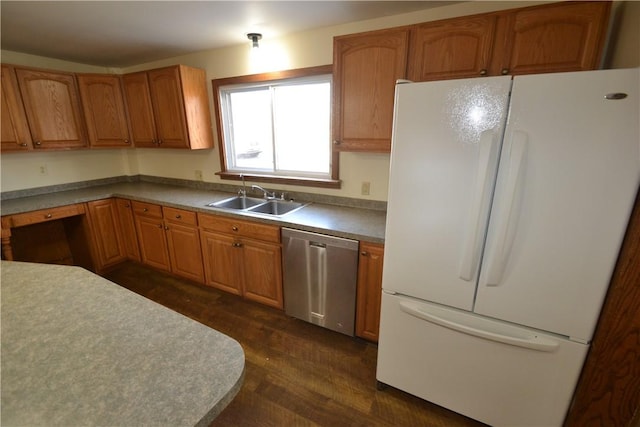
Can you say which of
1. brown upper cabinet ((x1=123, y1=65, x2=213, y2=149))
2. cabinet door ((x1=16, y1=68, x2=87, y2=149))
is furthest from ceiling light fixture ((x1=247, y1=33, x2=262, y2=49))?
cabinet door ((x1=16, y1=68, x2=87, y2=149))

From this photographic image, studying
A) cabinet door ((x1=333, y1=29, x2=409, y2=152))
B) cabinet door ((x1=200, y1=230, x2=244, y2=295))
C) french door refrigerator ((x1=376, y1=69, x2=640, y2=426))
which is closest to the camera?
french door refrigerator ((x1=376, y1=69, x2=640, y2=426))

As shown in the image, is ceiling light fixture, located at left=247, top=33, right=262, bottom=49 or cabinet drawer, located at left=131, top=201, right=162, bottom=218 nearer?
ceiling light fixture, located at left=247, top=33, right=262, bottom=49

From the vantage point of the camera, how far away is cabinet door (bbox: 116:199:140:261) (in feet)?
9.98

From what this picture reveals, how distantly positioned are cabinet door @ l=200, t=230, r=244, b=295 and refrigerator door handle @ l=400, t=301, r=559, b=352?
1.48 m

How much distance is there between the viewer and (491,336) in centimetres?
130

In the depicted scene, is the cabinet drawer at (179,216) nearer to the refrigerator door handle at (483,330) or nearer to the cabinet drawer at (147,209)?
the cabinet drawer at (147,209)

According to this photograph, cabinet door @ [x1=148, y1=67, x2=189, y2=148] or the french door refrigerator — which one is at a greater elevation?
cabinet door @ [x1=148, y1=67, x2=189, y2=148]

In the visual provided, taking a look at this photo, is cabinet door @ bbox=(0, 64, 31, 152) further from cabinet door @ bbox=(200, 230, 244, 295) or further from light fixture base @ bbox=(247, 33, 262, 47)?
light fixture base @ bbox=(247, 33, 262, 47)

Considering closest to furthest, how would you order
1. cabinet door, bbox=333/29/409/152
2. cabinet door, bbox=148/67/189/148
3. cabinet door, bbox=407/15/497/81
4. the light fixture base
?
1. cabinet door, bbox=407/15/497/81
2. cabinet door, bbox=333/29/409/152
3. the light fixture base
4. cabinet door, bbox=148/67/189/148

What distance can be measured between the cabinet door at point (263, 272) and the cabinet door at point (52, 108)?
2.22 metres

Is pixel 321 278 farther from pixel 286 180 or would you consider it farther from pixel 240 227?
pixel 286 180

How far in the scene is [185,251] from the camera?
275cm

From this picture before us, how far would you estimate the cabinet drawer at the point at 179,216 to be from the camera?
101 inches

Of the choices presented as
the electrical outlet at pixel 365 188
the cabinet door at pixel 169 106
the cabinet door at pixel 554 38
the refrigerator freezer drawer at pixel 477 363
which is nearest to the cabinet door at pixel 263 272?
the electrical outlet at pixel 365 188
